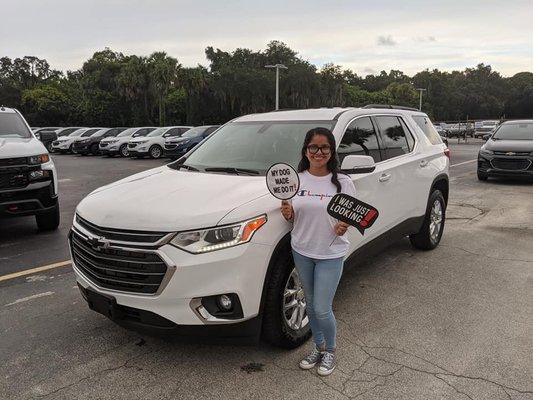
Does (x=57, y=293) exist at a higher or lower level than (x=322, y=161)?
lower

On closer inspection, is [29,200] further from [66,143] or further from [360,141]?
[66,143]

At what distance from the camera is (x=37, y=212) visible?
6730 millimetres

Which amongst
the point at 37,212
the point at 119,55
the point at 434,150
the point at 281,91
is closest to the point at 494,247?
the point at 434,150

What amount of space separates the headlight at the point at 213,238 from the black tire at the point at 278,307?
1.18 ft

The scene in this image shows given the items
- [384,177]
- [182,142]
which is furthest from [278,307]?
[182,142]

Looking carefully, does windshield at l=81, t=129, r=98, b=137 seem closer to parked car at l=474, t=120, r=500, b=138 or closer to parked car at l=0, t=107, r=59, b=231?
parked car at l=0, t=107, r=59, b=231

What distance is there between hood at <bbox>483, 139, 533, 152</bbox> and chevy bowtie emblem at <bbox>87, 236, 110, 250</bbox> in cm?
1153

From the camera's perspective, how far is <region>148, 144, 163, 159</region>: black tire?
23500mm

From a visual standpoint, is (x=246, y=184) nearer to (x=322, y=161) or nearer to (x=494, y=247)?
(x=322, y=161)

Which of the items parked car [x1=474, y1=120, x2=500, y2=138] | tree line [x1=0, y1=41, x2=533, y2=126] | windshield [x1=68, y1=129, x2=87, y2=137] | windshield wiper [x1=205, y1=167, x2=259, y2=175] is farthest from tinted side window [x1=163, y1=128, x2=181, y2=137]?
parked car [x1=474, y1=120, x2=500, y2=138]

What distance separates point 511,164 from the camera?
39.7 ft

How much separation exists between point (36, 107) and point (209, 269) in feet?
206

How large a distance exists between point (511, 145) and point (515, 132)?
1.22 m

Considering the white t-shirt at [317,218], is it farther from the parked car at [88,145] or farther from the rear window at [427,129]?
the parked car at [88,145]
